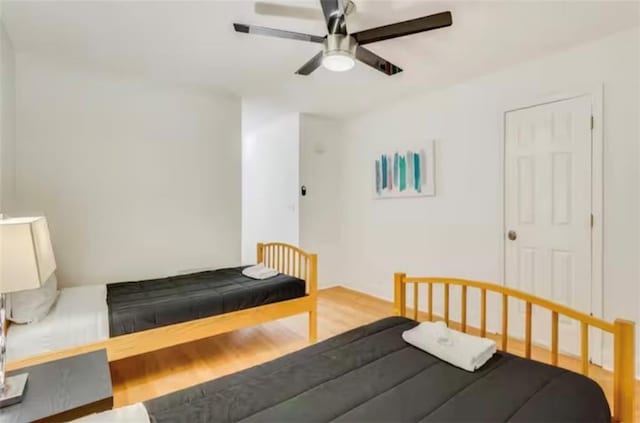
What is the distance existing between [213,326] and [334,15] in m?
2.18

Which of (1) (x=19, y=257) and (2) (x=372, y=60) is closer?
(1) (x=19, y=257)

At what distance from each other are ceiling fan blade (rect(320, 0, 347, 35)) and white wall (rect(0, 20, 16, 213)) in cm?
223

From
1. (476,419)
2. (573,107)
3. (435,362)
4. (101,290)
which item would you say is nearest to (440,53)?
(573,107)

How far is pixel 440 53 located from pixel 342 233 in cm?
274

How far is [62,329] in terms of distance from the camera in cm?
196

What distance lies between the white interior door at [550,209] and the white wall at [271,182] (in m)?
2.57

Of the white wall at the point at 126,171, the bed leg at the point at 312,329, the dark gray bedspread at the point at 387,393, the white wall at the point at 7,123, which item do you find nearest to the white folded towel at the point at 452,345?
the dark gray bedspread at the point at 387,393

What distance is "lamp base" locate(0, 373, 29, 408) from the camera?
1.20 m

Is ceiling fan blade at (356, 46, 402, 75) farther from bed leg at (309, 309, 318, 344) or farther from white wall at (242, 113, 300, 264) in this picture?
white wall at (242, 113, 300, 264)

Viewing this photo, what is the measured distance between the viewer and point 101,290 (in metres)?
2.67

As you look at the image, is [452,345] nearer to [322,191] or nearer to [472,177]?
[472,177]

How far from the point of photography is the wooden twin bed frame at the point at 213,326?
2.00 m

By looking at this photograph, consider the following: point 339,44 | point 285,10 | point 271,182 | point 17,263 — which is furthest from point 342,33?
point 271,182

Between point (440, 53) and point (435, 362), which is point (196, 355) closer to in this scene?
point (435, 362)
